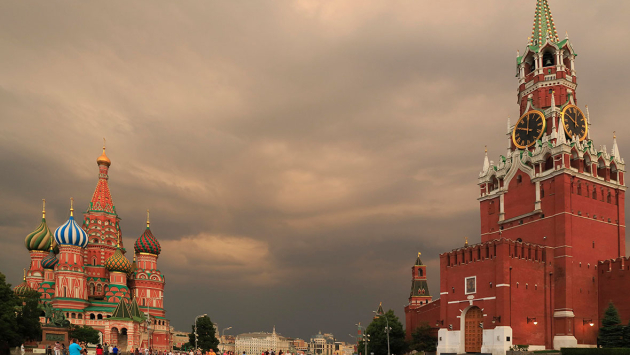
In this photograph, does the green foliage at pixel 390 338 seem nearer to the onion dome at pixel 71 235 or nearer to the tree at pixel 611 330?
the tree at pixel 611 330

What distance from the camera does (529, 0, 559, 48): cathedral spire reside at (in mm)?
69375

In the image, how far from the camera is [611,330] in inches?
2099

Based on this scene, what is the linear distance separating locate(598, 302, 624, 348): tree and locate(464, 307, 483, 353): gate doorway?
1060cm

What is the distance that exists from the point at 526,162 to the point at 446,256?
43.1 feet

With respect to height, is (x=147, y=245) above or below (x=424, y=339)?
above

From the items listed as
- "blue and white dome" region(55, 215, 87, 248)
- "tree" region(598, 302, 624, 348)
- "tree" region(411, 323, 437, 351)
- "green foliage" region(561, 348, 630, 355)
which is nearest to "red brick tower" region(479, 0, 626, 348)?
"tree" region(598, 302, 624, 348)

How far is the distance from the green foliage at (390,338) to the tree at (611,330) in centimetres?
2994

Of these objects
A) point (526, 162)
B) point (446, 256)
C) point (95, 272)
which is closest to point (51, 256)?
point (95, 272)

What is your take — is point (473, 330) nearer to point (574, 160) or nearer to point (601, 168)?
point (574, 160)

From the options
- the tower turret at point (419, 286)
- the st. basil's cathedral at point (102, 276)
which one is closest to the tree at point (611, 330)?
the tower turret at point (419, 286)

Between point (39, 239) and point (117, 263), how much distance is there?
1313cm

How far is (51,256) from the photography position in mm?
89125

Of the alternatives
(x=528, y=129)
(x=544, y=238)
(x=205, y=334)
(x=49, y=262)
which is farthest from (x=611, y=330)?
(x=49, y=262)

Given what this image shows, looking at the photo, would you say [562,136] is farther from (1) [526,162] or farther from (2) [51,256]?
(2) [51,256]
